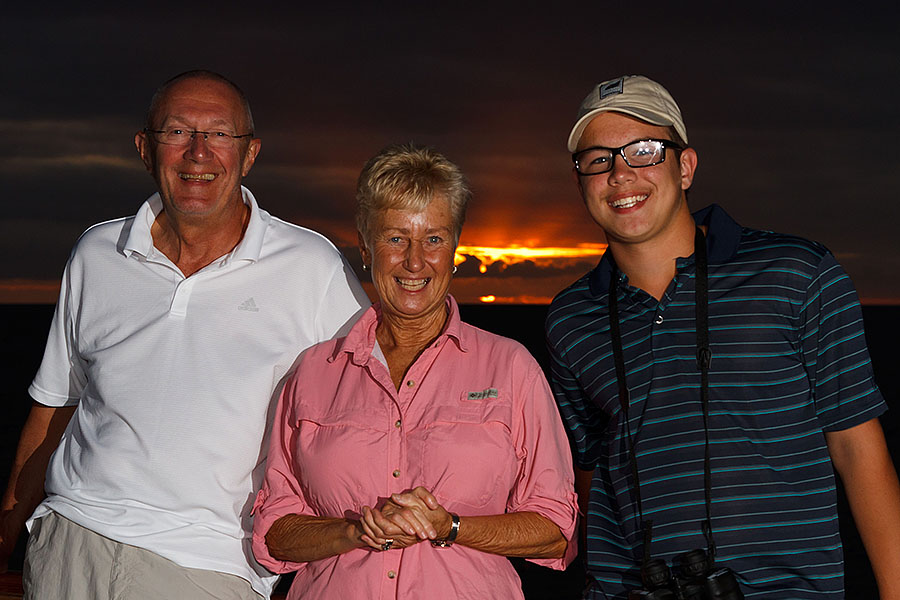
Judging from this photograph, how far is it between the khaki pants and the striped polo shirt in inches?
56.9

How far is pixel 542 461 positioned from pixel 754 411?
70 centimetres

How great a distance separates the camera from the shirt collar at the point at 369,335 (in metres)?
3.21

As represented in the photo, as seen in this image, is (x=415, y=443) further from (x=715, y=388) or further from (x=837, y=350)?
(x=837, y=350)

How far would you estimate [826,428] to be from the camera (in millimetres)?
3082

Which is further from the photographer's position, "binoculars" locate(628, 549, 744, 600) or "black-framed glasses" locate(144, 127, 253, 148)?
"black-framed glasses" locate(144, 127, 253, 148)

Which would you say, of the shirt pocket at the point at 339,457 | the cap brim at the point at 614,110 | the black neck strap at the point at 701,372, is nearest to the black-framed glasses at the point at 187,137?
the shirt pocket at the point at 339,457

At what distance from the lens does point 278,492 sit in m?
3.19

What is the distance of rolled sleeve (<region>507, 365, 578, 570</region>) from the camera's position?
308 cm

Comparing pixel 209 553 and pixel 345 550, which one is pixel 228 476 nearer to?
pixel 209 553

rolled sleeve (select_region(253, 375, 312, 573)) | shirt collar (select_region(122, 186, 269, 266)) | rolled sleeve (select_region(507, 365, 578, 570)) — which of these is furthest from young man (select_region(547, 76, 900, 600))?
shirt collar (select_region(122, 186, 269, 266))

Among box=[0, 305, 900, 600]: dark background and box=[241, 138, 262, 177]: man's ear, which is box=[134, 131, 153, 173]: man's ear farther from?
box=[0, 305, 900, 600]: dark background

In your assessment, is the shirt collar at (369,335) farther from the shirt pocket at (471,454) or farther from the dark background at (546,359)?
the dark background at (546,359)

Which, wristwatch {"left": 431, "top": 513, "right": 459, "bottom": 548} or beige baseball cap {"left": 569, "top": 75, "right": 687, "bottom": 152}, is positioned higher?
beige baseball cap {"left": 569, "top": 75, "right": 687, "bottom": 152}

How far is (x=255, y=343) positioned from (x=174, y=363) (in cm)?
30
